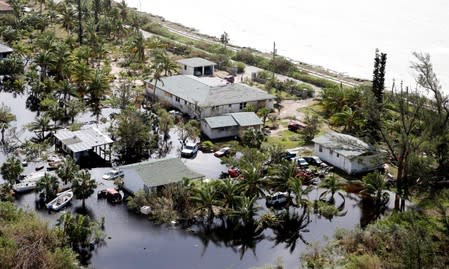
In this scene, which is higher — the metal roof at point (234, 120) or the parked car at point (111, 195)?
the metal roof at point (234, 120)

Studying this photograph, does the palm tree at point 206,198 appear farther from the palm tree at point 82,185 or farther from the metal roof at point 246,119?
the metal roof at point 246,119

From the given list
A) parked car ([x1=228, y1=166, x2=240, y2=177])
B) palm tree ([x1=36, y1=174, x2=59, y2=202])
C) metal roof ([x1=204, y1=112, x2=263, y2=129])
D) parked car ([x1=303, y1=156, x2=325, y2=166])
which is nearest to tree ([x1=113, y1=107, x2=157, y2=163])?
metal roof ([x1=204, y1=112, x2=263, y2=129])

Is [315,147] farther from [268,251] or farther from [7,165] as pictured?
[7,165]

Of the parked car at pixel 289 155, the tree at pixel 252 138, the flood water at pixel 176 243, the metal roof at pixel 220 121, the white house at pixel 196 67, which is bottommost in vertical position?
the flood water at pixel 176 243

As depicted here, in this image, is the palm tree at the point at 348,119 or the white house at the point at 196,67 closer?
the palm tree at the point at 348,119

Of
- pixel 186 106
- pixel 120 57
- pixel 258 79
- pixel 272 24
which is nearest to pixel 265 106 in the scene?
pixel 186 106

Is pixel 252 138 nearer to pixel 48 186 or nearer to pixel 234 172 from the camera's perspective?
pixel 234 172

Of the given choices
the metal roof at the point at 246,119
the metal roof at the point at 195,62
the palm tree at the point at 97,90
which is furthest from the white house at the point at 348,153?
the metal roof at the point at 195,62
